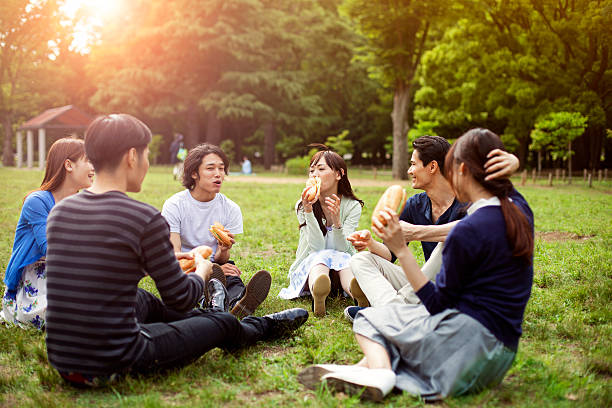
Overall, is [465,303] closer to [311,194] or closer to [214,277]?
[311,194]

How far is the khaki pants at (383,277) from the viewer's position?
4109 millimetres

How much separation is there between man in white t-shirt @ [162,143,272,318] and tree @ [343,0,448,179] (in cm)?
2625

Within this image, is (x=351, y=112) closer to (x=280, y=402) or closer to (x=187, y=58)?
(x=187, y=58)

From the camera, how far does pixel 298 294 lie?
18.7 feet

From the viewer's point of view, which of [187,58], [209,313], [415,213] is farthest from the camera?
[187,58]

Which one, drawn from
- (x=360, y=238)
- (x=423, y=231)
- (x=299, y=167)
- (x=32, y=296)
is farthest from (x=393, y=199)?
(x=299, y=167)

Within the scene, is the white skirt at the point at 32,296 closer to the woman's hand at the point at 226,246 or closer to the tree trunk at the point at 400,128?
the woman's hand at the point at 226,246

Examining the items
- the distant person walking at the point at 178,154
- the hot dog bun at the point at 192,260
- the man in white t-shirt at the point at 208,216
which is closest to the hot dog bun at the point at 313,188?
the man in white t-shirt at the point at 208,216

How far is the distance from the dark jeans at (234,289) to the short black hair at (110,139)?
2504 mm

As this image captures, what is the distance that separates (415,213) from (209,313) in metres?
2.17

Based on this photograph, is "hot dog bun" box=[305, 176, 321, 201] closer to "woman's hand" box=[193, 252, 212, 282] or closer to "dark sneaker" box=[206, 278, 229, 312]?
"dark sneaker" box=[206, 278, 229, 312]

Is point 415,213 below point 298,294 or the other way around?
the other way around

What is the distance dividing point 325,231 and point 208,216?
1243mm

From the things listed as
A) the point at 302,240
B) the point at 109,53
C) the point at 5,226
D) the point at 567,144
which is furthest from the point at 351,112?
the point at 302,240
